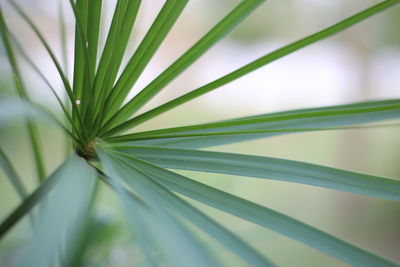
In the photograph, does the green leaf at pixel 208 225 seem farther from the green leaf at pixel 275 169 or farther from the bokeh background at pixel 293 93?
the bokeh background at pixel 293 93

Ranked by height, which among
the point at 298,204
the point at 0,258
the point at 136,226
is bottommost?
the point at 0,258

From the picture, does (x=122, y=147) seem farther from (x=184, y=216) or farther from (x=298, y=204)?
(x=298, y=204)

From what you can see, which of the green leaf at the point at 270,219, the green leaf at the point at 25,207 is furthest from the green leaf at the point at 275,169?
the green leaf at the point at 25,207

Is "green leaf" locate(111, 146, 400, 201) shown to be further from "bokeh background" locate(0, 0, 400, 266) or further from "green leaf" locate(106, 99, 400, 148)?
"bokeh background" locate(0, 0, 400, 266)

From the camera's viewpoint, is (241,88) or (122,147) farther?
(241,88)

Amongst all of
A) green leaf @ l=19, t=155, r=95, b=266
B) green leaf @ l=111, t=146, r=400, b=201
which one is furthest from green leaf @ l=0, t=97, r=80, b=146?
green leaf @ l=111, t=146, r=400, b=201

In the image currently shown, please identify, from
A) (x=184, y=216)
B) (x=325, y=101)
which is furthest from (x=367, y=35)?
(x=184, y=216)

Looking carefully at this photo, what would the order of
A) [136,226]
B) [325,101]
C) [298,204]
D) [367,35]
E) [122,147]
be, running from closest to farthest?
[136,226] → [122,147] → [367,35] → [298,204] → [325,101]

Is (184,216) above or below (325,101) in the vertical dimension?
below
